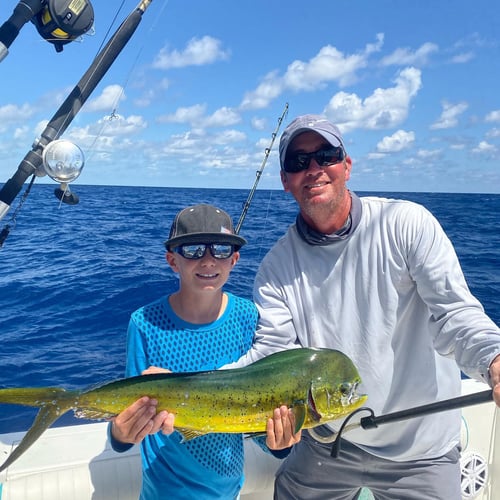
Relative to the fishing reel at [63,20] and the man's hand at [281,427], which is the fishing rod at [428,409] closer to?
the man's hand at [281,427]

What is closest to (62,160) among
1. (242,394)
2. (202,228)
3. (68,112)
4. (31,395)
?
(68,112)

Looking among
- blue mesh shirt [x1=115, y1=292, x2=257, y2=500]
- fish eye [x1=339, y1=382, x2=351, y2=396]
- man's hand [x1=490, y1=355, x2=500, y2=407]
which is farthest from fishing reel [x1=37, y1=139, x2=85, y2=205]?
man's hand [x1=490, y1=355, x2=500, y2=407]

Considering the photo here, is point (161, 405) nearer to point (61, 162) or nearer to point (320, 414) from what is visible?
point (320, 414)

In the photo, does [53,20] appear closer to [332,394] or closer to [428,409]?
[332,394]

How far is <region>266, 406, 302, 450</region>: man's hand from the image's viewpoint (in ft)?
5.88

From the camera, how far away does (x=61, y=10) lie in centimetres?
283

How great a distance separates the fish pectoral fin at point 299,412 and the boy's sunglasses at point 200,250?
2.28ft

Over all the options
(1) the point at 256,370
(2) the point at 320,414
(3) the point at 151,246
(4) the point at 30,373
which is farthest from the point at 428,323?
(3) the point at 151,246

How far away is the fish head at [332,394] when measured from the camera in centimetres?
178

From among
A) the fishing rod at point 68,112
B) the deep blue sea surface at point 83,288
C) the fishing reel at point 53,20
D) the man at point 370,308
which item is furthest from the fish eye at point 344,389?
the deep blue sea surface at point 83,288

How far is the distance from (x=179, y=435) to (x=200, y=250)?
81 centimetres

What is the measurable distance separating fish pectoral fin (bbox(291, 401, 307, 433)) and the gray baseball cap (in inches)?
45.3

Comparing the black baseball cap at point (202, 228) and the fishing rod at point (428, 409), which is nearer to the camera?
the fishing rod at point (428, 409)

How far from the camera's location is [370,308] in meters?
2.21
